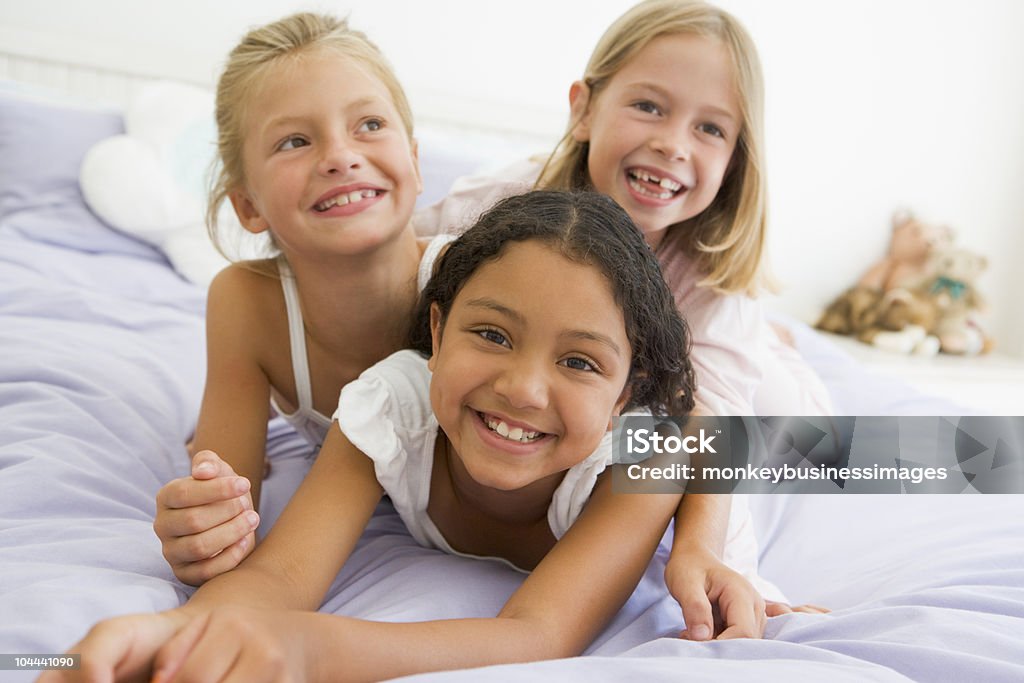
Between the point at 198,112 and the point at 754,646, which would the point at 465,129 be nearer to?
the point at 198,112

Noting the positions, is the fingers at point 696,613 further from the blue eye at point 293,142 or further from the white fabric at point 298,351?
the blue eye at point 293,142

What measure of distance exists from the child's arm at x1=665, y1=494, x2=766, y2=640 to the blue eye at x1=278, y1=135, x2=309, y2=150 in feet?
2.08

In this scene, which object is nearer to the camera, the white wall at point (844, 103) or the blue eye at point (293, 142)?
the blue eye at point (293, 142)

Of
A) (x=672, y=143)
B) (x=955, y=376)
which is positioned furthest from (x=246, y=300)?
(x=955, y=376)

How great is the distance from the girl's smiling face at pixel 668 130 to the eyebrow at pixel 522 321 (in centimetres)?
50

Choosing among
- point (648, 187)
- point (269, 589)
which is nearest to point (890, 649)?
point (269, 589)

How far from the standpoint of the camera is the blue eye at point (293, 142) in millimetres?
1115

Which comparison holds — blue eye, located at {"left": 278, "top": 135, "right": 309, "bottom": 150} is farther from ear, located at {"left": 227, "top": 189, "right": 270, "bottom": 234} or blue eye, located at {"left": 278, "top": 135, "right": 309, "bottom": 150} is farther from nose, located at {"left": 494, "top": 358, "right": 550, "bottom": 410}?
nose, located at {"left": 494, "top": 358, "right": 550, "bottom": 410}

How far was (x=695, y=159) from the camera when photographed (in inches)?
51.7

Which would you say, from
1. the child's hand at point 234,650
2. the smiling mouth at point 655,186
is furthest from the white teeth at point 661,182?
the child's hand at point 234,650

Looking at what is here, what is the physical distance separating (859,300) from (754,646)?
99.4 inches

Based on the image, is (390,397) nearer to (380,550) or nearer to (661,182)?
(380,550)

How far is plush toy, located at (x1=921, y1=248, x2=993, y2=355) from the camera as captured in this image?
9.96 feet

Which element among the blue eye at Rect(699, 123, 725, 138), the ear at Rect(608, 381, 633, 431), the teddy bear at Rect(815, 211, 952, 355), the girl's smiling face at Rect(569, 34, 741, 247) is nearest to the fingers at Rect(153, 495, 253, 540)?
the ear at Rect(608, 381, 633, 431)
